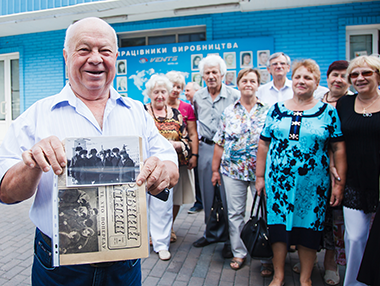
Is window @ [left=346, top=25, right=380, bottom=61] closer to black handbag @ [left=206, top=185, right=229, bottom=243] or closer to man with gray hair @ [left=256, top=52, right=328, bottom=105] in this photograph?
man with gray hair @ [left=256, top=52, right=328, bottom=105]

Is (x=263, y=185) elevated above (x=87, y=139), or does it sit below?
below

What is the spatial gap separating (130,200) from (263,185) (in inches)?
72.2

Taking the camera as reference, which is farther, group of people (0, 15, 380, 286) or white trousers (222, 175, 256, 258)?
white trousers (222, 175, 256, 258)

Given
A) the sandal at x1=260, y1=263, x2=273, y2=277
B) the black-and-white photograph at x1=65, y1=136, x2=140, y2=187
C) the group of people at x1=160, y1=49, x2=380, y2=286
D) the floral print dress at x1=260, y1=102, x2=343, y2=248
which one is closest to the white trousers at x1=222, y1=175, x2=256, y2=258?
the group of people at x1=160, y1=49, x2=380, y2=286

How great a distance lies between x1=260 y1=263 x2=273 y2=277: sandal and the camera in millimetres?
2793

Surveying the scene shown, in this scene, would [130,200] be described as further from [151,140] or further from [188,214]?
[188,214]

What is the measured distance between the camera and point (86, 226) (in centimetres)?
107

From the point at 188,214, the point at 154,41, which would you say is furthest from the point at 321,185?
the point at 154,41

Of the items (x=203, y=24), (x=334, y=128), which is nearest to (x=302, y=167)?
(x=334, y=128)

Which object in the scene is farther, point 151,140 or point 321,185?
point 321,185

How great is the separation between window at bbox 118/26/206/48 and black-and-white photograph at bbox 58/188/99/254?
714cm

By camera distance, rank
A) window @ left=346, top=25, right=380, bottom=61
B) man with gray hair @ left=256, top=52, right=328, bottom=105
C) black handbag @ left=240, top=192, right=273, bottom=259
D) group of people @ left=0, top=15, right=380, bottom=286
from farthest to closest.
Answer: window @ left=346, top=25, right=380, bottom=61
man with gray hair @ left=256, top=52, right=328, bottom=105
black handbag @ left=240, top=192, right=273, bottom=259
group of people @ left=0, top=15, right=380, bottom=286

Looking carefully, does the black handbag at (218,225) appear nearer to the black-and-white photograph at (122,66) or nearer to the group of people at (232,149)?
the group of people at (232,149)

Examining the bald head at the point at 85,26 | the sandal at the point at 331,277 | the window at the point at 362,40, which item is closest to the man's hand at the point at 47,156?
the bald head at the point at 85,26
